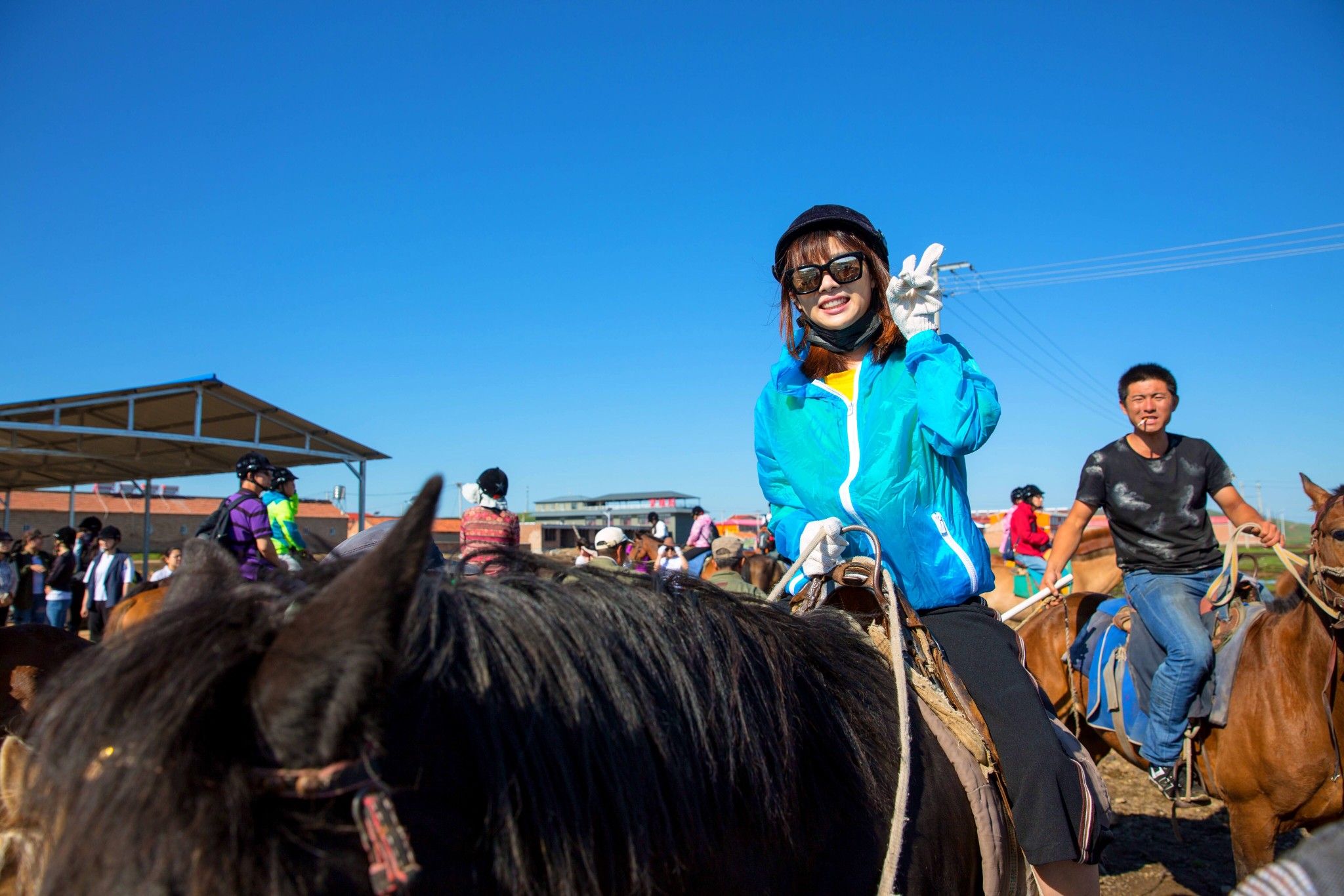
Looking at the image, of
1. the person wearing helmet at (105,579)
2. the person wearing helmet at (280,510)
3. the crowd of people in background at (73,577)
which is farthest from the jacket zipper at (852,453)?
the person wearing helmet at (105,579)

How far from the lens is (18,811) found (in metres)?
0.85

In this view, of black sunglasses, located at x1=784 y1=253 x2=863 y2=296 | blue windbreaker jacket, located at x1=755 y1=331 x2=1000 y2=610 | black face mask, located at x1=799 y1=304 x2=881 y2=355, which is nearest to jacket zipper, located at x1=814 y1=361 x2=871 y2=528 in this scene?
blue windbreaker jacket, located at x1=755 y1=331 x2=1000 y2=610

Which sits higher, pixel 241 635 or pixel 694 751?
pixel 241 635

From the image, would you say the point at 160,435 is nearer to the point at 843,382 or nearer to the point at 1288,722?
the point at 843,382

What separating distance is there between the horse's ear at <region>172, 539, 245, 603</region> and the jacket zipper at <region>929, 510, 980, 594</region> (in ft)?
5.16

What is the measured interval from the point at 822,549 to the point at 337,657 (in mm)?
1472

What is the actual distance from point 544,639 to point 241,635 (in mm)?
365

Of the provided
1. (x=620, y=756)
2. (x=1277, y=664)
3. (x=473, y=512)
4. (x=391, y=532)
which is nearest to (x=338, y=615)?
(x=391, y=532)

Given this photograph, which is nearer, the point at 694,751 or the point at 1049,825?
the point at 694,751

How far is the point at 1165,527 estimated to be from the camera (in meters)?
4.44

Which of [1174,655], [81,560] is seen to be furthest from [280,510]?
[81,560]

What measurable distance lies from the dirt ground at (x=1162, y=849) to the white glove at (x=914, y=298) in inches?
140

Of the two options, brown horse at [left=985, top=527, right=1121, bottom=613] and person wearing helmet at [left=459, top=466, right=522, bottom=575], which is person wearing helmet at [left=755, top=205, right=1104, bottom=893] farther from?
brown horse at [left=985, top=527, right=1121, bottom=613]

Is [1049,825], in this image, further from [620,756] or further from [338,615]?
[338,615]
